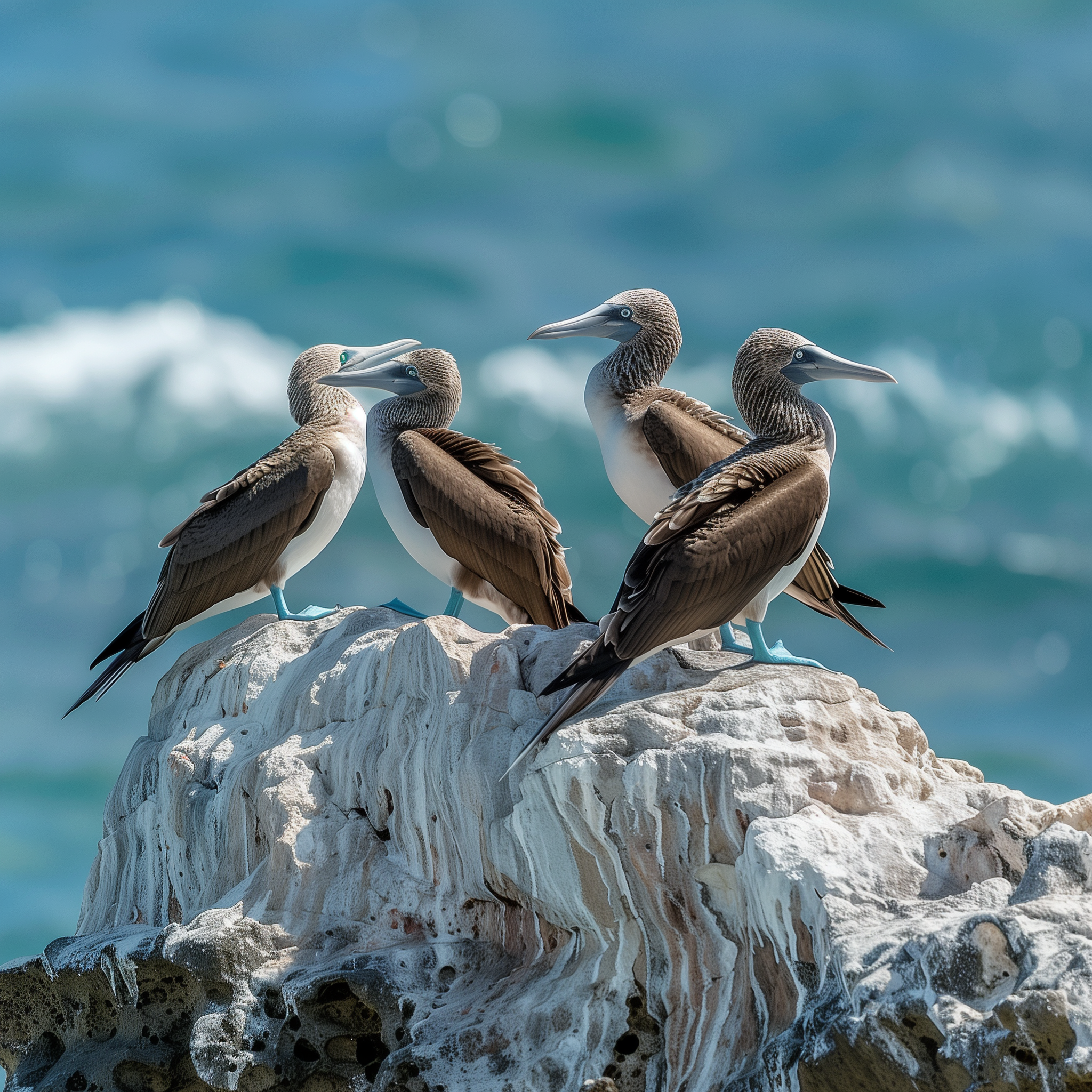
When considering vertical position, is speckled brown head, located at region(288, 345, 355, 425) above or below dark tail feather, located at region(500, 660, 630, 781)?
above

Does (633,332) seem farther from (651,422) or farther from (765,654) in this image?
(765,654)

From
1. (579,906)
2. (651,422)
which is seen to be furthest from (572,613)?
(579,906)

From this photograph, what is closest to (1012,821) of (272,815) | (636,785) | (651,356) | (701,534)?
(636,785)

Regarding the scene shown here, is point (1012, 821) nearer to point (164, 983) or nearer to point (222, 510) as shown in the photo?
point (164, 983)

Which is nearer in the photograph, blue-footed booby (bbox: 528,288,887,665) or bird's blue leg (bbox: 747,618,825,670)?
bird's blue leg (bbox: 747,618,825,670)

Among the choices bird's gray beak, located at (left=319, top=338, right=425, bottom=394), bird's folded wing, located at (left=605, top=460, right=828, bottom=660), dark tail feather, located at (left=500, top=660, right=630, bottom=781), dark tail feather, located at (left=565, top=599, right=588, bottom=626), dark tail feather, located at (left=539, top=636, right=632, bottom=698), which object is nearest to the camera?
dark tail feather, located at (left=500, top=660, right=630, bottom=781)

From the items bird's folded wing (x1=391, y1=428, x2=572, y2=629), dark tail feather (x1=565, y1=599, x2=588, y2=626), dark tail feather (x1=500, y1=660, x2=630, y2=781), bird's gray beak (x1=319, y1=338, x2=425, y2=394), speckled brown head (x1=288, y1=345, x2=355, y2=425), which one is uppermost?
speckled brown head (x1=288, y1=345, x2=355, y2=425)

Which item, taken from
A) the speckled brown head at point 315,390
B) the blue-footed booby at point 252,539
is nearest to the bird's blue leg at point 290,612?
the blue-footed booby at point 252,539

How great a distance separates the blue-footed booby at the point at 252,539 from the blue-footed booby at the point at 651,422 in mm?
2223

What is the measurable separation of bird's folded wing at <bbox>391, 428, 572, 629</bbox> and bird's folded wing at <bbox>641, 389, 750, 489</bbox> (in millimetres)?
1079

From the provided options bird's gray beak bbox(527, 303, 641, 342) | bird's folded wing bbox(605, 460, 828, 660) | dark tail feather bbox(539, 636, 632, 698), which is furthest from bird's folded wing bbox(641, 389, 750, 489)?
dark tail feather bbox(539, 636, 632, 698)

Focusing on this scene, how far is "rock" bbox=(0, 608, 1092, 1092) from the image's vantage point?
5.55 metres

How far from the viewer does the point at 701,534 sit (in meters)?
7.75

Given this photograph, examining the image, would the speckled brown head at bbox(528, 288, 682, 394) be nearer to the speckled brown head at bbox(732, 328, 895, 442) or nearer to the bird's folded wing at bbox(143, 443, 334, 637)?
the speckled brown head at bbox(732, 328, 895, 442)
